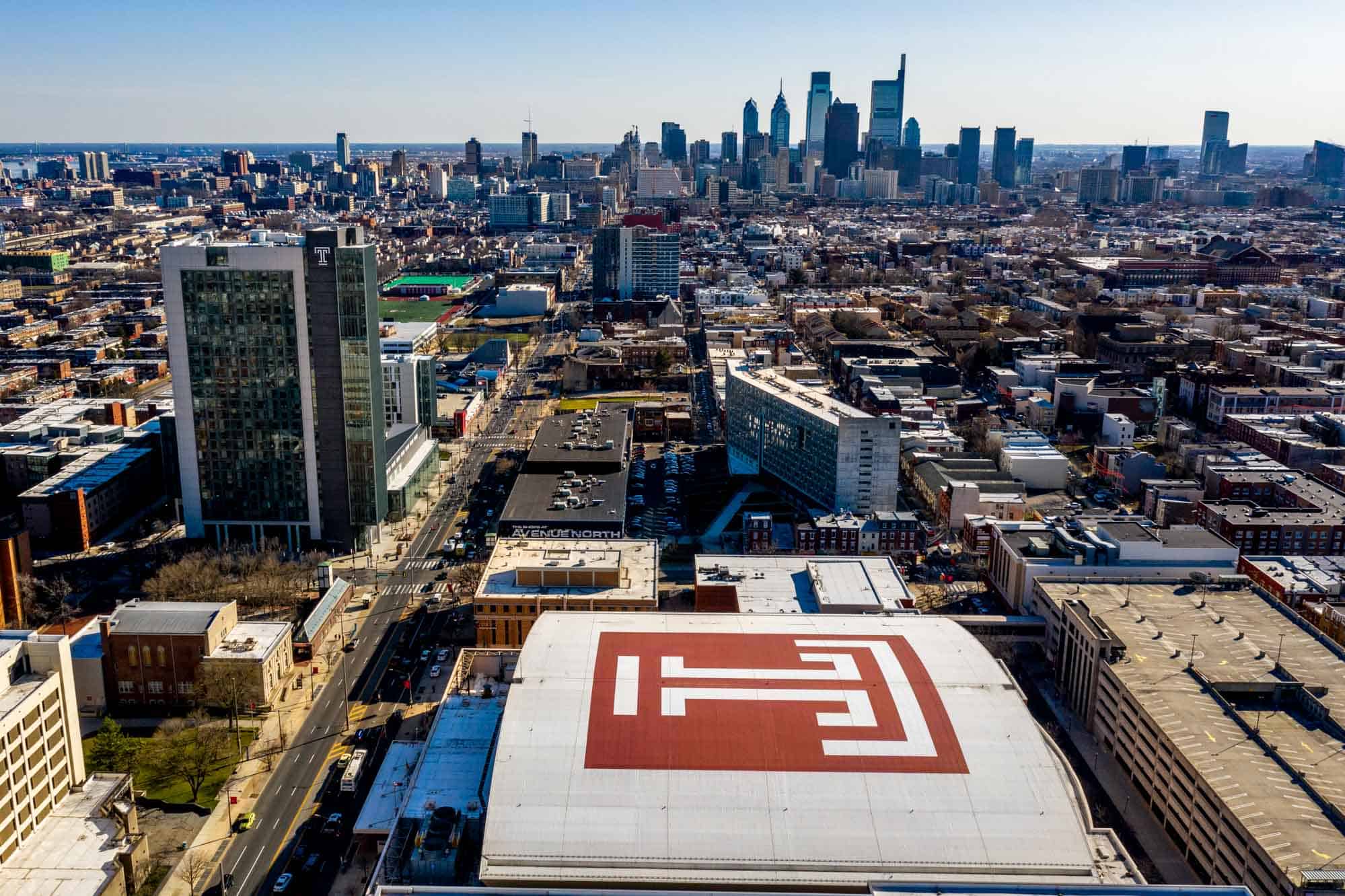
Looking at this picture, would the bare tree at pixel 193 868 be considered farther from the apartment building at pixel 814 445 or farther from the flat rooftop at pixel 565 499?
the apartment building at pixel 814 445

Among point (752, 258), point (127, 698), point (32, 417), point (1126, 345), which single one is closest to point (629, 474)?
point (127, 698)

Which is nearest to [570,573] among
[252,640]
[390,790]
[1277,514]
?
[252,640]

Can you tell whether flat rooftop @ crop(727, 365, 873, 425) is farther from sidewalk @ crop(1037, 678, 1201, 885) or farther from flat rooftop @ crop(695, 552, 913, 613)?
sidewalk @ crop(1037, 678, 1201, 885)

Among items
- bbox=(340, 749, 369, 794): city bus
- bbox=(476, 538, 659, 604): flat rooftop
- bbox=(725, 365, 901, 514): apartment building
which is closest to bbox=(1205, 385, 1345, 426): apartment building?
bbox=(725, 365, 901, 514): apartment building

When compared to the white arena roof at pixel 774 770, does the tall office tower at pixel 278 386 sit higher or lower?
higher

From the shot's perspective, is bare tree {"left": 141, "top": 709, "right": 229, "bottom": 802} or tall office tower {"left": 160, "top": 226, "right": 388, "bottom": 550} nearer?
bare tree {"left": 141, "top": 709, "right": 229, "bottom": 802}

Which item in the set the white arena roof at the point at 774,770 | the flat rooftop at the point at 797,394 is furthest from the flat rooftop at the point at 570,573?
the flat rooftop at the point at 797,394
